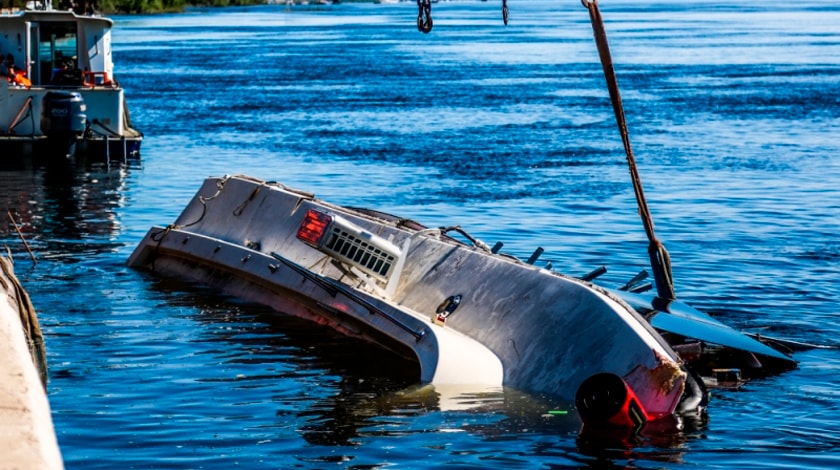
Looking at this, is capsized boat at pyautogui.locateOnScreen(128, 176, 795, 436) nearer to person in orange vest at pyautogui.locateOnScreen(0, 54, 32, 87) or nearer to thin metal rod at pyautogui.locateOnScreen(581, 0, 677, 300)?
thin metal rod at pyautogui.locateOnScreen(581, 0, 677, 300)

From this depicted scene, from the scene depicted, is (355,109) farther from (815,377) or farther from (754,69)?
(815,377)

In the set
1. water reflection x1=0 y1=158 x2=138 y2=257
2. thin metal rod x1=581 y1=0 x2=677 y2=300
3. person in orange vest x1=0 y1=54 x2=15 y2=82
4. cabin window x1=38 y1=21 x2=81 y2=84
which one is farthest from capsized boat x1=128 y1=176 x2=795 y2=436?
cabin window x1=38 y1=21 x2=81 y2=84

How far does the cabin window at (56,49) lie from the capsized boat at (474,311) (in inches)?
775

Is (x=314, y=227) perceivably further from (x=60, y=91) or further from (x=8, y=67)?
(x=8, y=67)

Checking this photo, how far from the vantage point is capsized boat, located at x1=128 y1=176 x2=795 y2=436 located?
12.3 m

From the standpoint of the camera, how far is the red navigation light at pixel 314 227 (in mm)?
15125

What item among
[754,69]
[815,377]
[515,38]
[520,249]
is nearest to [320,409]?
[815,377]

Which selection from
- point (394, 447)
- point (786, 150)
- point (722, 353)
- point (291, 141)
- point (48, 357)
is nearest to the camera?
point (394, 447)

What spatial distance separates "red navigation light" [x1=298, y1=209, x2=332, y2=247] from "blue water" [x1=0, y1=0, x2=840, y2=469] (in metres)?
1.29

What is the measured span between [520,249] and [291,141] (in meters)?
19.0

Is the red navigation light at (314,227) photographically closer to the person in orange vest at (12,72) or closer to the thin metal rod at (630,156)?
the thin metal rod at (630,156)

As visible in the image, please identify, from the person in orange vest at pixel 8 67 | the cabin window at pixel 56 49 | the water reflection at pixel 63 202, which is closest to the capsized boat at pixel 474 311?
the water reflection at pixel 63 202

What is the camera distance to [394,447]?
1191 centimetres

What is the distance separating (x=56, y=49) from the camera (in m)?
37.1
